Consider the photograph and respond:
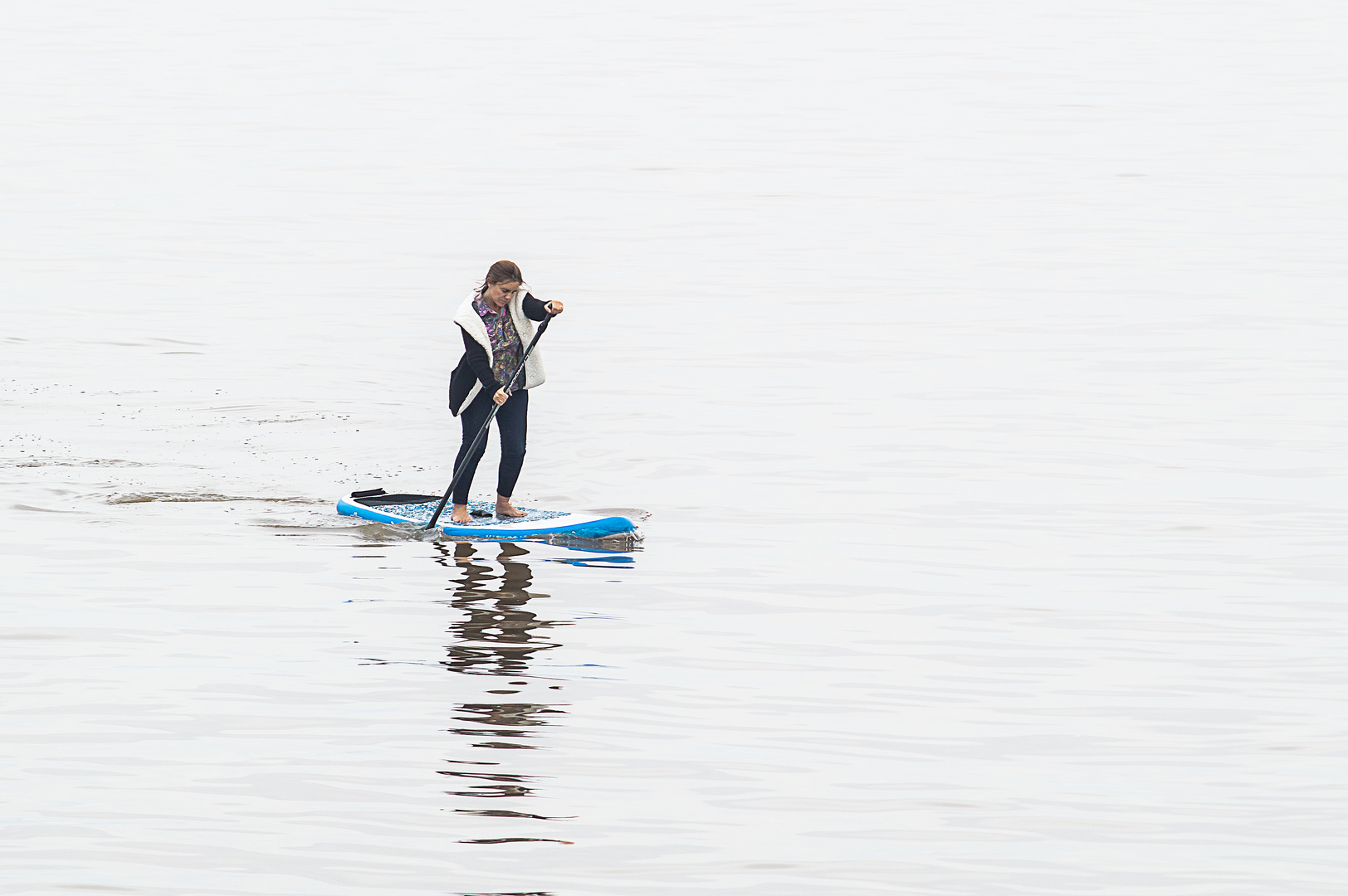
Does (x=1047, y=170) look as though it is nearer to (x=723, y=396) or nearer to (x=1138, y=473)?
(x=723, y=396)

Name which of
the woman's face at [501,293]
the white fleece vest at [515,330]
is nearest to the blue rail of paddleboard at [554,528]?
the white fleece vest at [515,330]

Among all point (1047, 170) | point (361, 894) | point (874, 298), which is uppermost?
point (1047, 170)

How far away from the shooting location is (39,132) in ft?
171

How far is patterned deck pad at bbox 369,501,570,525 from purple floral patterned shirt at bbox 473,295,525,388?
110cm

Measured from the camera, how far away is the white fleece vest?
13.7 meters

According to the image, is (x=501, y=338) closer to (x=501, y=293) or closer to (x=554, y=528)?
(x=501, y=293)

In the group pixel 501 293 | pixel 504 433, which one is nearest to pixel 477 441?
pixel 504 433

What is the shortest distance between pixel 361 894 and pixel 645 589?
5.48 meters

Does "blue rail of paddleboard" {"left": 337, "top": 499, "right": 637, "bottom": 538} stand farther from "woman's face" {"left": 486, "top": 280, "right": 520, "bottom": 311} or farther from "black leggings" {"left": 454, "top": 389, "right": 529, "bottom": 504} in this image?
"woman's face" {"left": 486, "top": 280, "right": 520, "bottom": 311}

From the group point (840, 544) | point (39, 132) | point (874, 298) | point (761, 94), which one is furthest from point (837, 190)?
point (840, 544)

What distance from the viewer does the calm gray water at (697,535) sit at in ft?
25.9

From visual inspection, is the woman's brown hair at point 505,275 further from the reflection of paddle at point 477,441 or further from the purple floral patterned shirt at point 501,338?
the reflection of paddle at point 477,441

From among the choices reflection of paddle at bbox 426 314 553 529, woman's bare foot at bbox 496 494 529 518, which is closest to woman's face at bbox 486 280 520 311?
reflection of paddle at bbox 426 314 553 529

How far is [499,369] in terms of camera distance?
1388cm
